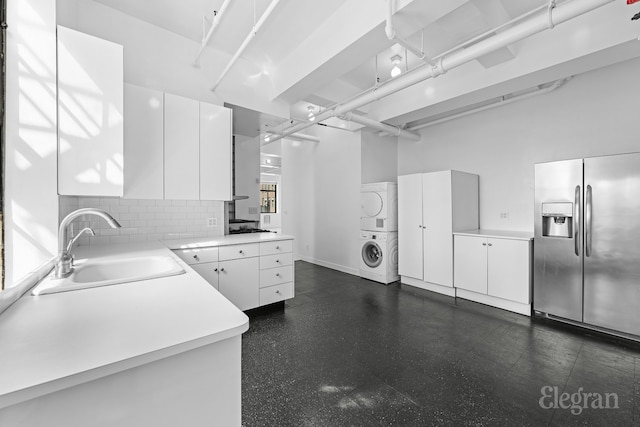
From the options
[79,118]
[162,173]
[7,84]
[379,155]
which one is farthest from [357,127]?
[7,84]

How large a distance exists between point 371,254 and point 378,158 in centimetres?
183

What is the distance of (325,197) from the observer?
18.7 ft

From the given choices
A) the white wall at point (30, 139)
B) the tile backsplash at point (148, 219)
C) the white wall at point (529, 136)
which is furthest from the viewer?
the white wall at point (529, 136)

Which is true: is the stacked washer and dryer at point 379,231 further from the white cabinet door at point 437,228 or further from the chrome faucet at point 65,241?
the chrome faucet at point 65,241

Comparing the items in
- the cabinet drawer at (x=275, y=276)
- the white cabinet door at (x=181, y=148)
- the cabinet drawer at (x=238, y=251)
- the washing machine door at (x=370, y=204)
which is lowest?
the cabinet drawer at (x=275, y=276)

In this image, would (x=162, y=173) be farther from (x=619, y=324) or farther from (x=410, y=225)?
(x=619, y=324)

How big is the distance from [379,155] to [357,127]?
2.41ft

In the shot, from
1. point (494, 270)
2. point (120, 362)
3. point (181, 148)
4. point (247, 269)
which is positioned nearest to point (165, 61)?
point (181, 148)

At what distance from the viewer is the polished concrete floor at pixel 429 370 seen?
1.62 meters

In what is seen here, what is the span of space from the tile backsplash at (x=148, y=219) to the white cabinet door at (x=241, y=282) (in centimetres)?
64

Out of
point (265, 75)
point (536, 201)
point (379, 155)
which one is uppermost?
point (265, 75)

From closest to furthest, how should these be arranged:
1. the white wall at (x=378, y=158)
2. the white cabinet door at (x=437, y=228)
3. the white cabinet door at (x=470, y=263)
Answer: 1. the white cabinet door at (x=470, y=263)
2. the white cabinet door at (x=437, y=228)
3. the white wall at (x=378, y=158)

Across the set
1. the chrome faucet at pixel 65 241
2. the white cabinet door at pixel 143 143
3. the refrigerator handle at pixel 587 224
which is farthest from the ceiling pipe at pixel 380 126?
the chrome faucet at pixel 65 241

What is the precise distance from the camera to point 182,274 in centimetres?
137
